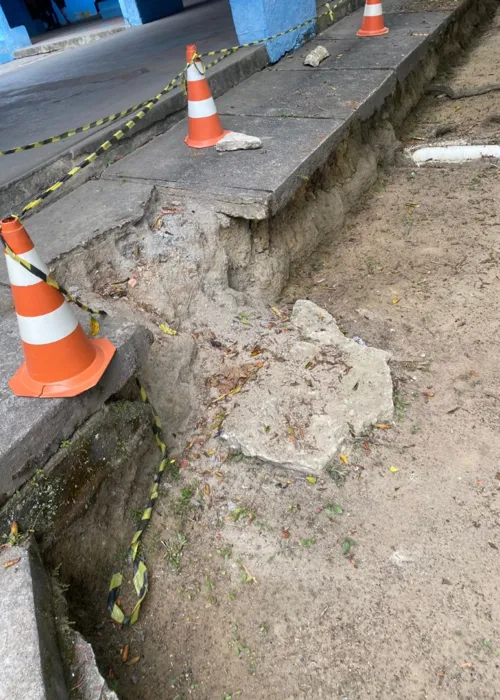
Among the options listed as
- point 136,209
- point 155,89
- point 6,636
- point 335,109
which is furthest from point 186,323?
point 155,89

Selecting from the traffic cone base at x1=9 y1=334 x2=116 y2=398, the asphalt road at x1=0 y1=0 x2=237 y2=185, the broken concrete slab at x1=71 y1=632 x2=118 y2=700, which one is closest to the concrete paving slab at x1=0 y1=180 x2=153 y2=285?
the asphalt road at x1=0 y1=0 x2=237 y2=185

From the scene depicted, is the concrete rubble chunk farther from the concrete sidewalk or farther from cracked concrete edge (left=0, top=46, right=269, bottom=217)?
cracked concrete edge (left=0, top=46, right=269, bottom=217)

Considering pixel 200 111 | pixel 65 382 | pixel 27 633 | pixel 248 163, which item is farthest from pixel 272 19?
pixel 27 633

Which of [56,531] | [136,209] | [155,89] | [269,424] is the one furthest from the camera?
[155,89]

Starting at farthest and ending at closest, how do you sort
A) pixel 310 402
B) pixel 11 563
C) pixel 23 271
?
pixel 310 402 → pixel 23 271 → pixel 11 563

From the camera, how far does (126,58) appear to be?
6.04 metres

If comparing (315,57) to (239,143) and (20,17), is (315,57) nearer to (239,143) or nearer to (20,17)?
(239,143)

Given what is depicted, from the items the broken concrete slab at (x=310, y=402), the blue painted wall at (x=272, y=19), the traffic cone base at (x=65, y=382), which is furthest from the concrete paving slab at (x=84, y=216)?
the blue painted wall at (x=272, y=19)

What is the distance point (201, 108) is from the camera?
3.49m

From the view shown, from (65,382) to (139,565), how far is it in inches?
29.6

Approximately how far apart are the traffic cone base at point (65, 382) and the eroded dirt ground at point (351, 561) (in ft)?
1.93

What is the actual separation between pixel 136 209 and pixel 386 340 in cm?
161

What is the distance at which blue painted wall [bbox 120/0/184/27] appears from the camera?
27.3ft

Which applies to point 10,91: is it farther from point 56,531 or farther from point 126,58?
point 56,531
